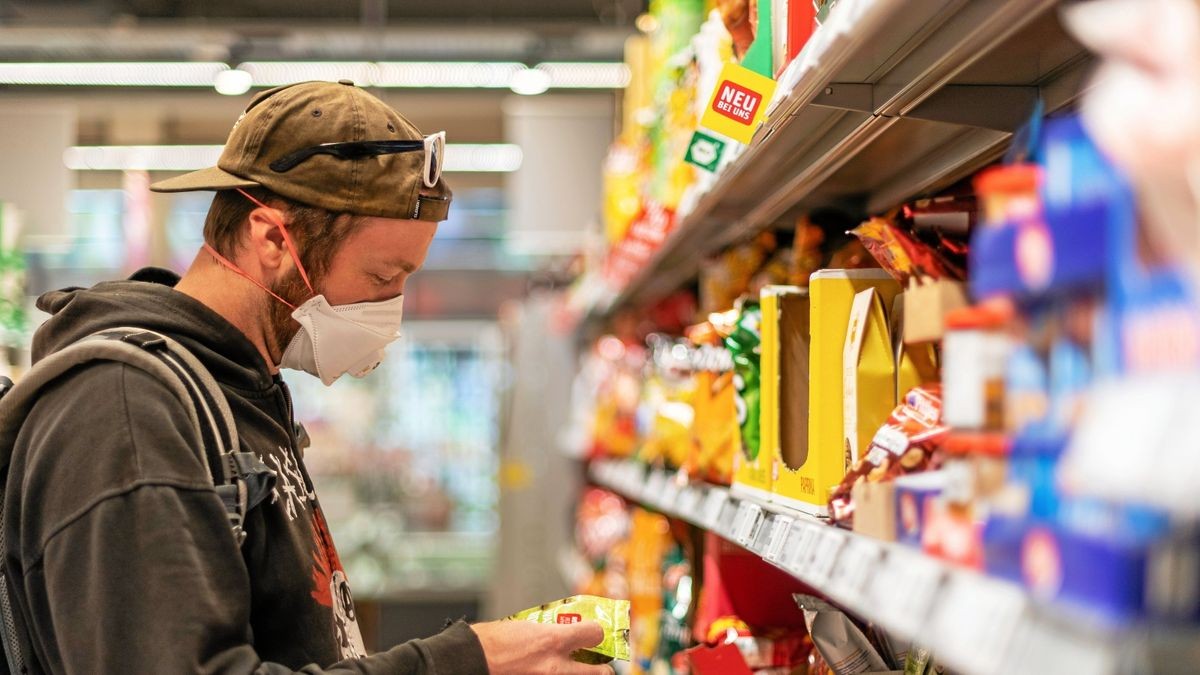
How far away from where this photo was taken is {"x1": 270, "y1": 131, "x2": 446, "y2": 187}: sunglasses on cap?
64.1 inches

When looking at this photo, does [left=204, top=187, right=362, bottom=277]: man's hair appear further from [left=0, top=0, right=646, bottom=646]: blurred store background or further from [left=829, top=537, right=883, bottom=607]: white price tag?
[left=0, top=0, right=646, bottom=646]: blurred store background

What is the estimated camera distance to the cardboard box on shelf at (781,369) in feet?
5.55

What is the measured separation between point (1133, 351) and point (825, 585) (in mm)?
527

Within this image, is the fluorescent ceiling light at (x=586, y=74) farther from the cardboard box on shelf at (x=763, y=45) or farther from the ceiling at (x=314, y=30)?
the cardboard box on shelf at (x=763, y=45)

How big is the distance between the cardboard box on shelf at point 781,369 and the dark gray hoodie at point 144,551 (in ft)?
1.69

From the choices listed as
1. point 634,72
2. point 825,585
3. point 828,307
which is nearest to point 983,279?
point 825,585

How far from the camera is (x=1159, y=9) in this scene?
683 millimetres

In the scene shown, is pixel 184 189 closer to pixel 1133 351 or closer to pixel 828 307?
pixel 828 307

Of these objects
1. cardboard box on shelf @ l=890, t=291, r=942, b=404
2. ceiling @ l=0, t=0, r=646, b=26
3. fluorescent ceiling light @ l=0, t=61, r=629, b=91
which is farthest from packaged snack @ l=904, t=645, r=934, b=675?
ceiling @ l=0, t=0, r=646, b=26

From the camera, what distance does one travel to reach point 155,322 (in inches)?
59.6

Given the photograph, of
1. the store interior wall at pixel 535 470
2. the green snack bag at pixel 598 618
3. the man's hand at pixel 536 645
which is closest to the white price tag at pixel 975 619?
the man's hand at pixel 536 645

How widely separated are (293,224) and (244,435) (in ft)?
1.00

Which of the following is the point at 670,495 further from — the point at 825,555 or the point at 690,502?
the point at 825,555

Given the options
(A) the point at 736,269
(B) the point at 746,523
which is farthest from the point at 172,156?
(B) the point at 746,523
